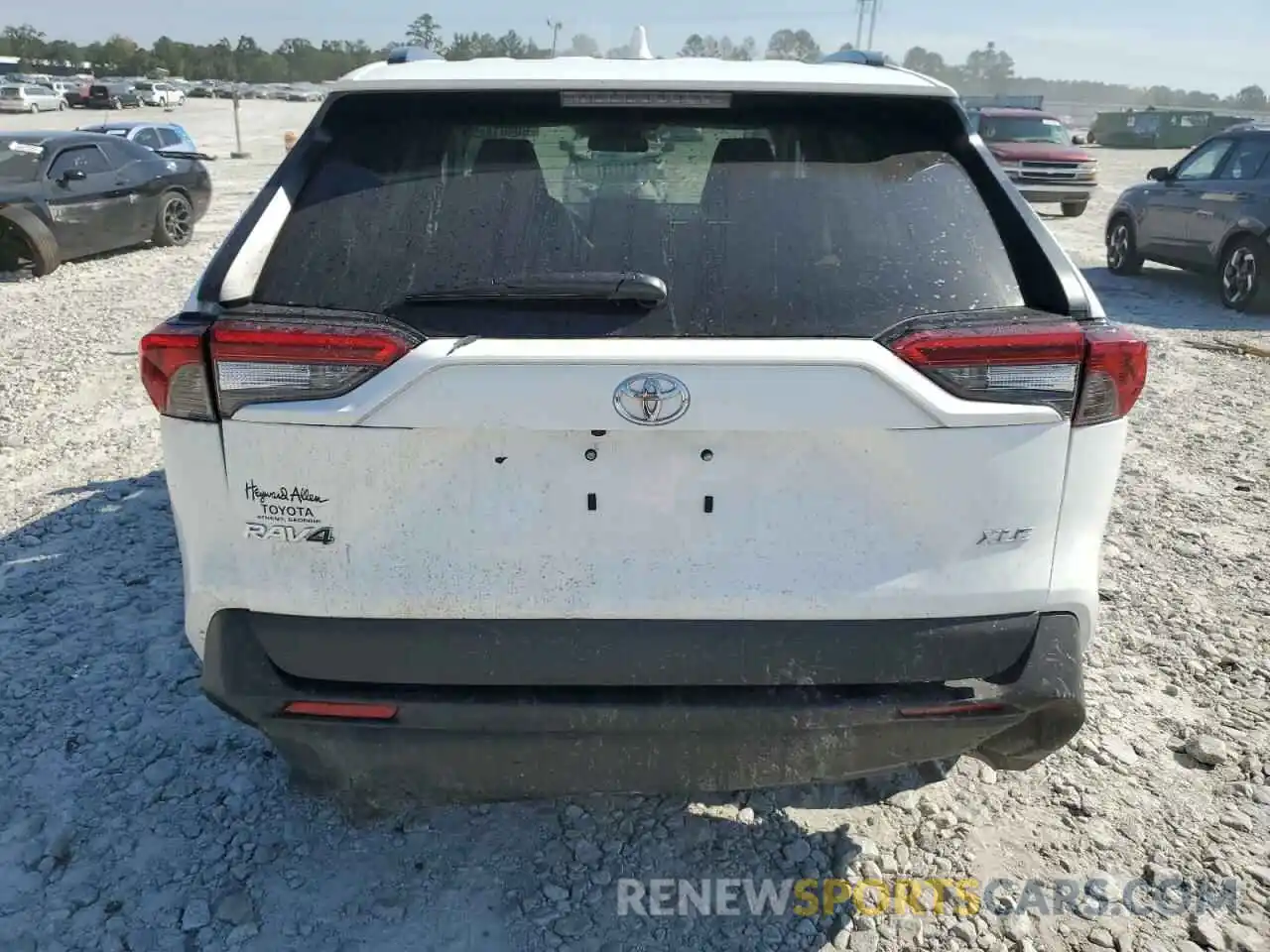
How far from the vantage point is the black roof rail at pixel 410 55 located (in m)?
2.89

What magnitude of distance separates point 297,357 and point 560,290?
535mm

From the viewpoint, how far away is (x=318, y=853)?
2.71 meters

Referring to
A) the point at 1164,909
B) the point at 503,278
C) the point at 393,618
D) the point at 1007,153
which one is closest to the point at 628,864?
the point at 393,618

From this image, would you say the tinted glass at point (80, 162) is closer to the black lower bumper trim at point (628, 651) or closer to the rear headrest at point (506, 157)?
the rear headrest at point (506, 157)

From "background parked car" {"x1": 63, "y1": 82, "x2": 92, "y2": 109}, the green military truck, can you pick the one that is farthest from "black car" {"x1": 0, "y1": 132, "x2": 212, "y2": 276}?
"background parked car" {"x1": 63, "y1": 82, "x2": 92, "y2": 109}

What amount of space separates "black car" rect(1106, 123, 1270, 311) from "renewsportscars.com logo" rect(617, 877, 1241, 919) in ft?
32.3

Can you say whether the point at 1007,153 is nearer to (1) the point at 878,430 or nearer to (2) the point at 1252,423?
(2) the point at 1252,423

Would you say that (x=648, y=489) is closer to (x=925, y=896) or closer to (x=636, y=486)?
(x=636, y=486)

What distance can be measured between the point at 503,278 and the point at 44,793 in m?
2.12

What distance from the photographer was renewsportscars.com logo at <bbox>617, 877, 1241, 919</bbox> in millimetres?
2545

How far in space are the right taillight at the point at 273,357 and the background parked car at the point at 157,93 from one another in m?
69.9

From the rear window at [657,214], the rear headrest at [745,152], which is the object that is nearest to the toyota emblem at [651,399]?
the rear window at [657,214]

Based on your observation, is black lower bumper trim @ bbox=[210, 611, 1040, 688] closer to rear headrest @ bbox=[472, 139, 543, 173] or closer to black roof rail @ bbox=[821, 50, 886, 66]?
rear headrest @ bbox=[472, 139, 543, 173]

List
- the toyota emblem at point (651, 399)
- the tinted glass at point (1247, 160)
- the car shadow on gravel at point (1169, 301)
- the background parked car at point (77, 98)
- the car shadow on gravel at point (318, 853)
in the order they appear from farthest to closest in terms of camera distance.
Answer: the background parked car at point (77, 98) → the tinted glass at point (1247, 160) → the car shadow on gravel at point (1169, 301) → the car shadow on gravel at point (318, 853) → the toyota emblem at point (651, 399)
